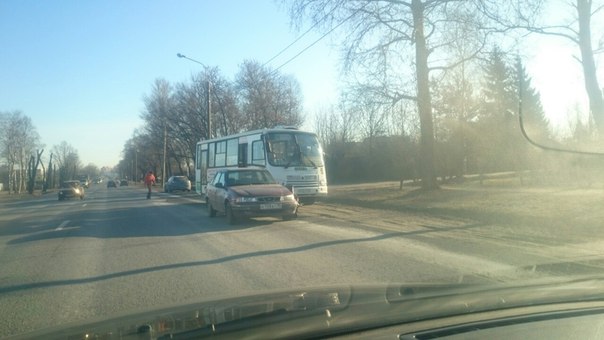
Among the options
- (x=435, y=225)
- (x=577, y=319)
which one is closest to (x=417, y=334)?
(x=577, y=319)

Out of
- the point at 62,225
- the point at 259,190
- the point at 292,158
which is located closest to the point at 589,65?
the point at 292,158

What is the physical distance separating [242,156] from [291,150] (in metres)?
3.51

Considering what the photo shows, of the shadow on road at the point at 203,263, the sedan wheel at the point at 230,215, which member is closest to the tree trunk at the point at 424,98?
the sedan wheel at the point at 230,215

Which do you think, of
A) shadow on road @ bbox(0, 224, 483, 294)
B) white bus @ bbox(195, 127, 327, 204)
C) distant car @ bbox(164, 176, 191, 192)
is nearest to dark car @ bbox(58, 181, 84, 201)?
distant car @ bbox(164, 176, 191, 192)

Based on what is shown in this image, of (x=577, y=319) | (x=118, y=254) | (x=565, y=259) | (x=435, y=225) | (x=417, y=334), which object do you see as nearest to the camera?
(x=417, y=334)

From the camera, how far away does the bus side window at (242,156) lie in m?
23.9

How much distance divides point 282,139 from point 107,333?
18670 millimetres

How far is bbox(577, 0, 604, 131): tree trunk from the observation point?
17.2m

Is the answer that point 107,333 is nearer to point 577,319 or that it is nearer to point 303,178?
point 577,319

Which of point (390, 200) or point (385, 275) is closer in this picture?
point (385, 275)

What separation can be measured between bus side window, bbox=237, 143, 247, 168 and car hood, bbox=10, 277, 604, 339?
65.2 ft

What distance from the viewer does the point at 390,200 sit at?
71.1 feet

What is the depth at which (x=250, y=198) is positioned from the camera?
46.3ft

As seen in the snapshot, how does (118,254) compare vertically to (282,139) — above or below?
below
